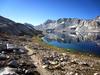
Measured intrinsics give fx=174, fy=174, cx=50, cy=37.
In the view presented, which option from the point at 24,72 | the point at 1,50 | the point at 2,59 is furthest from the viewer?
the point at 1,50

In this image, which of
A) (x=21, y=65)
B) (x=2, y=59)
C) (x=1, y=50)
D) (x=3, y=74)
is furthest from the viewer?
(x=1, y=50)

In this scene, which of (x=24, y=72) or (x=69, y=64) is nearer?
(x=24, y=72)

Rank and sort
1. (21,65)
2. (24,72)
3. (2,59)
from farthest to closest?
(2,59), (21,65), (24,72)

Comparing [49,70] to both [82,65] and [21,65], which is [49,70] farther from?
[82,65]

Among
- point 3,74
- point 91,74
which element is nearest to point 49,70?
point 91,74

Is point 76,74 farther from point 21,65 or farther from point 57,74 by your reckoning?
Result: point 21,65

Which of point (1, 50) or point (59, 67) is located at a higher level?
point (1, 50)

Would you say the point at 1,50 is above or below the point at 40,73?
above

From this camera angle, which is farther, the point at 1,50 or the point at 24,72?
the point at 1,50

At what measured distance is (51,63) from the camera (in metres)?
31.3

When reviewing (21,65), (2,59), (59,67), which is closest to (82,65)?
(59,67)

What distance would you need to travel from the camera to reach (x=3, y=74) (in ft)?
70.4

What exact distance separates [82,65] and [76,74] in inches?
247

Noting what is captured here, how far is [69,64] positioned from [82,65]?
7.58ft
